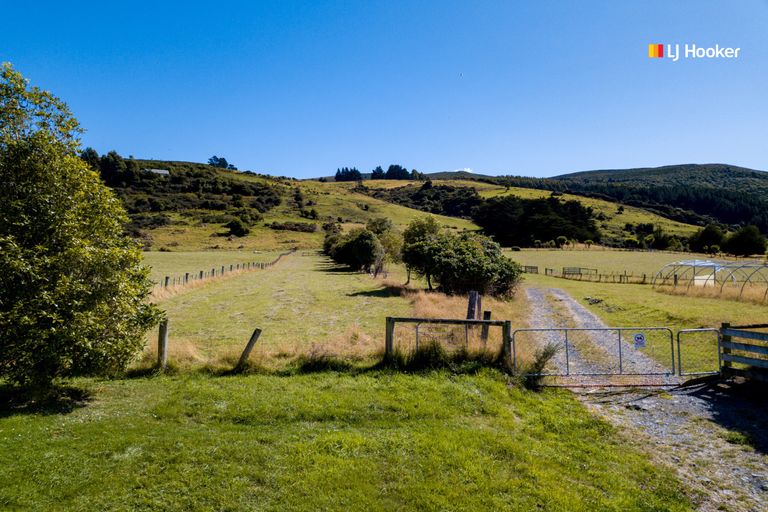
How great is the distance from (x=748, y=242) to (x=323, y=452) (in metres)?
122

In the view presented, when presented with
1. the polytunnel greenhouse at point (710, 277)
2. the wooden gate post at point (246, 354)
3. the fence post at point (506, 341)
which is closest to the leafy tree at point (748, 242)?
the polytunnel greenhouse at point (710, 277)

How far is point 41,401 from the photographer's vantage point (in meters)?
9.83

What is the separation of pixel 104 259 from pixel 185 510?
671cm

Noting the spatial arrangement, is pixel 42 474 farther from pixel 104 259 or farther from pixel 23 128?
pixel 23 128

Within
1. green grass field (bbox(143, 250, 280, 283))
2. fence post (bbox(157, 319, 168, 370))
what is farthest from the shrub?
fence post (bbox(157, 319, 168, 370))

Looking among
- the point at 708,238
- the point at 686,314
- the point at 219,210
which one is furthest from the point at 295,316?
the point at 708,238

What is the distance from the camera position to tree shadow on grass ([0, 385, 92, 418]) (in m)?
9.39

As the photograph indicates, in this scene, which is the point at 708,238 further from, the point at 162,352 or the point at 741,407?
the point at 162,352

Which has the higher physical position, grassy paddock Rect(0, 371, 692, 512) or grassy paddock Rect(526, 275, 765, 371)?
grassy paddock Rect(0, 371, 692, 512)

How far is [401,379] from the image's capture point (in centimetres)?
1164

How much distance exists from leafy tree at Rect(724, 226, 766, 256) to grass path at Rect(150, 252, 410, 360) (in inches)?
3863

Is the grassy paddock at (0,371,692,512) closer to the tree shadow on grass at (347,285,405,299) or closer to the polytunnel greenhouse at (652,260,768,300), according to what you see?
the tree shadow on grass at (347,285,405,299)

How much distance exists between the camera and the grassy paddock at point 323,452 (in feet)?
21.6

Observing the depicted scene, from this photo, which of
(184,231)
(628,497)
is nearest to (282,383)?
(628,497)
